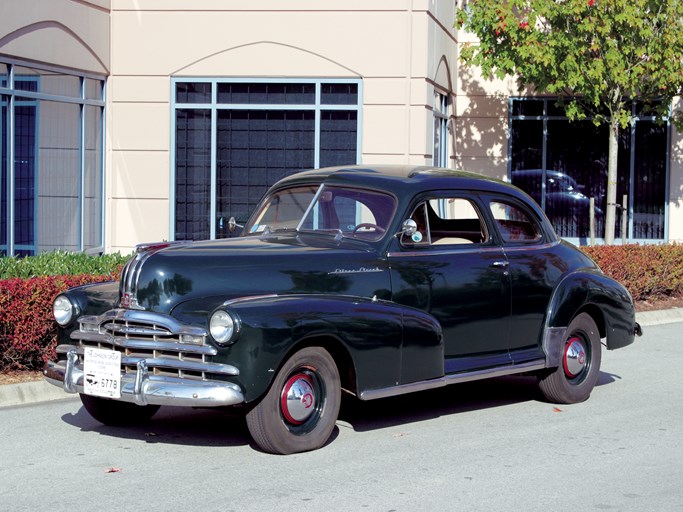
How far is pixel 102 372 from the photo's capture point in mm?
7395

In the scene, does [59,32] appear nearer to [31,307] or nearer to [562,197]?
[31,307]

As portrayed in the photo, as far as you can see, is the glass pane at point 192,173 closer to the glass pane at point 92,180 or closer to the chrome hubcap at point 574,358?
the glass pane at point 92,180

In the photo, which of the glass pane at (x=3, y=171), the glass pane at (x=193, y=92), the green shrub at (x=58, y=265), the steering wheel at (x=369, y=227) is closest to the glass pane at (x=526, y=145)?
the glass pane at (x=193, y=92)

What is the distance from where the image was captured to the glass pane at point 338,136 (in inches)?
703

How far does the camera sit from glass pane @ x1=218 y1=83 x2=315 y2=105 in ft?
58.7

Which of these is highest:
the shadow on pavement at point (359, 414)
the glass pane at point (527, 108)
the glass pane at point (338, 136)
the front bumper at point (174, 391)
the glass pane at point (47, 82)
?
the glass pane at point (527, 108)

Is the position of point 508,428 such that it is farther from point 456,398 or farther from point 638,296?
point 638,296

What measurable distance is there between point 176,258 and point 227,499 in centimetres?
180

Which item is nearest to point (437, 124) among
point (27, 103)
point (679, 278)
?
point (679, 278)

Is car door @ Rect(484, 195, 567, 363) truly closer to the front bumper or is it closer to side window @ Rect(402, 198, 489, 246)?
side window @ Rect(402, 198, 489, 246)

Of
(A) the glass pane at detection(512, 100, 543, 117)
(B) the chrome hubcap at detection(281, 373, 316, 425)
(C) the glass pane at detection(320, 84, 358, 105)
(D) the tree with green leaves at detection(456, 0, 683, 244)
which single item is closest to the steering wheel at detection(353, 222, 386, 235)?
(B) the chrome hubcap at detection(281, 373, 316, 425)

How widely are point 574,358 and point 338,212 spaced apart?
2433 millimetres

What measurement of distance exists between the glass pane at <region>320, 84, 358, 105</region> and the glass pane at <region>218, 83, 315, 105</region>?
0.17m

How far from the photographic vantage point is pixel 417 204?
28.1 ft
